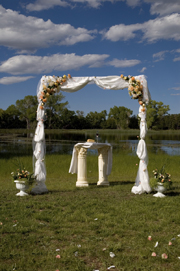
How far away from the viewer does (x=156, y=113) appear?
86.8m

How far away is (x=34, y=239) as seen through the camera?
14.6ft

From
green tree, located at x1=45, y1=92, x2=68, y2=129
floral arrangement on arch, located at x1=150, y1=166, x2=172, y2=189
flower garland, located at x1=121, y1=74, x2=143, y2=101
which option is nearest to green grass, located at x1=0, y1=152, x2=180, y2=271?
floral arrangement on arch, located at x1=150, y1=166, x2=172, y2=189

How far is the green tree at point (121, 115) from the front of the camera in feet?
279

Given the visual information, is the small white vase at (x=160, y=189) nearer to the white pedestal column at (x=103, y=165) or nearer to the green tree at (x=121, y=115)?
the white pedestal column at (x=103, y=165)

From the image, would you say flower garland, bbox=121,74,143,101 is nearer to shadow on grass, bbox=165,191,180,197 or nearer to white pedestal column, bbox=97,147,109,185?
white pedestal column, bbox=97,147,109,185

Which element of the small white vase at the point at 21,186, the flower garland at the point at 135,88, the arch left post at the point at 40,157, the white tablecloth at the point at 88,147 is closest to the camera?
the small white vase at the point at 21,186

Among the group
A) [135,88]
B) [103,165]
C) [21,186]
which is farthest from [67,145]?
[21,186]

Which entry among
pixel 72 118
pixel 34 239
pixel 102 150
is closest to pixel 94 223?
pixel 34 239

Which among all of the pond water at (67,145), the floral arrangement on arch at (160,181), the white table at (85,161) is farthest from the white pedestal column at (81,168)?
the pond water at (67,145)

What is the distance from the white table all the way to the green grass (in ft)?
3.76

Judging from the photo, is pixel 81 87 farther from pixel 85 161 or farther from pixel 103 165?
pixel 103 165

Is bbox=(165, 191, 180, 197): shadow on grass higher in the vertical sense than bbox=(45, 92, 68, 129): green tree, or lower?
lower

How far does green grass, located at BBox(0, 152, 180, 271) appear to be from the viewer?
12.1ft

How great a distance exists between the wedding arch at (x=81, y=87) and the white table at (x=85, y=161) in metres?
1.39
